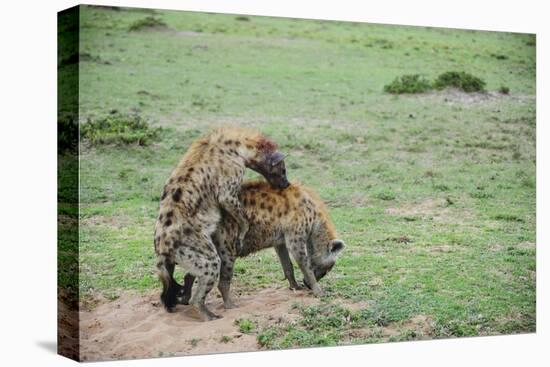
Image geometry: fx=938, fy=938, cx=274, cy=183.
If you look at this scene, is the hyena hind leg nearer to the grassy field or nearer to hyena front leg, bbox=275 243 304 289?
the grassy field

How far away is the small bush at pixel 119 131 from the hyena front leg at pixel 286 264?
2.01 m

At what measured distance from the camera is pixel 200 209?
862 cm

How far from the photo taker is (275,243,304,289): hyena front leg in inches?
371

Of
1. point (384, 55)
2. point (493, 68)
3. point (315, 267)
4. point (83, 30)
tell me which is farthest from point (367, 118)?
point (83, 30)

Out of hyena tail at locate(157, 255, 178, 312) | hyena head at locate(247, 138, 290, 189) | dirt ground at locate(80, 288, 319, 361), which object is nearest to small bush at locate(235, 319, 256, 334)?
dirt ground at locate(80, 288, 319, 361)

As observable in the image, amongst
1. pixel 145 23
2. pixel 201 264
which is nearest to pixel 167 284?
pixel 201 264

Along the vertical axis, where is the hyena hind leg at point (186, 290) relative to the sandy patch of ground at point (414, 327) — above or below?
above

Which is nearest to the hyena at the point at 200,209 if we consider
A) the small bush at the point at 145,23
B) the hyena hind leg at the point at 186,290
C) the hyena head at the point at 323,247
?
the hyena hind leg at the point at 186,290

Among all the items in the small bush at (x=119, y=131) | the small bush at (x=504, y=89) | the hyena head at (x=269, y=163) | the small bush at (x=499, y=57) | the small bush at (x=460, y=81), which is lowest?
the hyena head at (x=269, y=163)

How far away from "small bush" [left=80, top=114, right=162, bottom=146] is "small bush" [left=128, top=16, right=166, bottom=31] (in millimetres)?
956

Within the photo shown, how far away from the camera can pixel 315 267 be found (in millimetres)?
9453

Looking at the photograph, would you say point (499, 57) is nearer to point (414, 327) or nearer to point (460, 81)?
point (460, 81)

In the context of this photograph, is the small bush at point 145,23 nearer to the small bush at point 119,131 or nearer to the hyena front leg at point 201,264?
the small bush at point 119,131

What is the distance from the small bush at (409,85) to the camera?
11395mm
